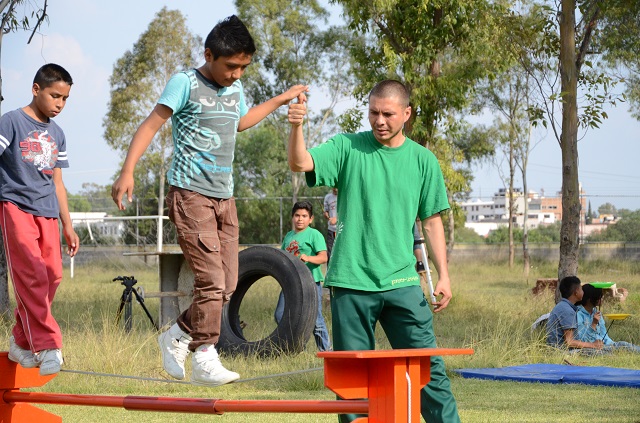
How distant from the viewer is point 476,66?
16109 millimetres

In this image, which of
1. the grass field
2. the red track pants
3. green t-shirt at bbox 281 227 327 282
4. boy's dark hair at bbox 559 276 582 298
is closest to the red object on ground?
the grass field

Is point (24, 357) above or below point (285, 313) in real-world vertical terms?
above

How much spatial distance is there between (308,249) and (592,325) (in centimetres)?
310

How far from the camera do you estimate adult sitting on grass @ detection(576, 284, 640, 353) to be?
380 inches

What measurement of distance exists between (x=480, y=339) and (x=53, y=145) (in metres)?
6.04

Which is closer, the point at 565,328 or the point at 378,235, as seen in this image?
the point at 378,235

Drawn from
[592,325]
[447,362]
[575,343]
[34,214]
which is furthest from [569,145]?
[34,214]

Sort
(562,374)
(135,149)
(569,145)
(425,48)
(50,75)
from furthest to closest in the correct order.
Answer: (425,48), (569,145), (562,374), (50,75), (135,149)

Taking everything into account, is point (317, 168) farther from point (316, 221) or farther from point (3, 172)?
point (316, 221)

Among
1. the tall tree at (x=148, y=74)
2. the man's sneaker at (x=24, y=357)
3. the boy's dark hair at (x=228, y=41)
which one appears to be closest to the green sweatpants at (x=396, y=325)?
the boy's dark hair at (x=228, y=41)

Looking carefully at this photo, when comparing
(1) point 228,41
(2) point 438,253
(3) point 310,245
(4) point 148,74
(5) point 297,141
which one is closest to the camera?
(5) point 297,141

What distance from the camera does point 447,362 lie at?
8750mm

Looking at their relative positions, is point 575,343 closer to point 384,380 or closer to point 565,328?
point 565,328

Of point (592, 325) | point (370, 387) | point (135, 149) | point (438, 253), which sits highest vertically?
point (135, 149)
